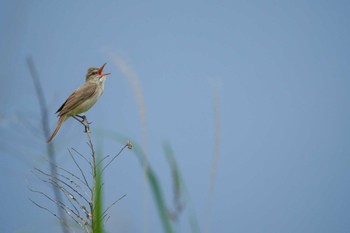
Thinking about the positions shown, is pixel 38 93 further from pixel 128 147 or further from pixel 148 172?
pixel 148 172

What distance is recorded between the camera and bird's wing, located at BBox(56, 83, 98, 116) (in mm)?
6201

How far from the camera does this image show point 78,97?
646 centimetres

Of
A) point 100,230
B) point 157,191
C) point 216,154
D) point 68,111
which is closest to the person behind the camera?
point 100,230

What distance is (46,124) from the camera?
2125 millimetres

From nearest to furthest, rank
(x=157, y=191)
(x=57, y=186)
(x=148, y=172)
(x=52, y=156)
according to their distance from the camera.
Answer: (x=157, y=191)
(x=148, y=172)
(x=52, y=156)
(x=57, y=186)

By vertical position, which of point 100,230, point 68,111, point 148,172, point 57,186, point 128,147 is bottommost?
point 100,230

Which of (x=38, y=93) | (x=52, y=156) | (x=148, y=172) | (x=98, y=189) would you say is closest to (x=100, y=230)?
(x=98, y=189)

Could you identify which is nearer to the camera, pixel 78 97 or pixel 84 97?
pixel 78 97

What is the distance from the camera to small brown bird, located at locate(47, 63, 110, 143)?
20.3 feet

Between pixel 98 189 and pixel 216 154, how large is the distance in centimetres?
65

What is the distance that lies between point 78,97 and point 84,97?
136mm

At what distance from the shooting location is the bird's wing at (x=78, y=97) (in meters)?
6.20

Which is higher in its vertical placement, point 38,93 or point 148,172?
point 38,93

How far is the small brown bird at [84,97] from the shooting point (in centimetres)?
620
